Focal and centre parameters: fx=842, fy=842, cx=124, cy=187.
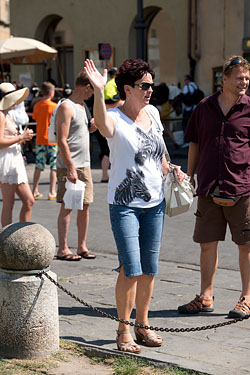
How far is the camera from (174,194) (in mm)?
Result: 5707

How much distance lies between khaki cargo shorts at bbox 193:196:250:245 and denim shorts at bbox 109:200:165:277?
892 mm

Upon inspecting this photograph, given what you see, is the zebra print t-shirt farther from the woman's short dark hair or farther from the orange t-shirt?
the orange t-shirt

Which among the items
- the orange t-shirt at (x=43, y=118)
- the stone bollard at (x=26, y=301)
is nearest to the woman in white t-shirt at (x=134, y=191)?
the stone bollard at (x=26, y=301)

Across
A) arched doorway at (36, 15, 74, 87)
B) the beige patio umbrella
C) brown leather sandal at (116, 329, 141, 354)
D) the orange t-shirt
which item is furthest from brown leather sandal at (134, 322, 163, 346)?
arched doorway at (36, 15, 74, 87)

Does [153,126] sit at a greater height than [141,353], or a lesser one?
greater

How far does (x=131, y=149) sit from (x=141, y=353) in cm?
Result: 128

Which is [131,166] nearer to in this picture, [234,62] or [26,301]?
[26,301]

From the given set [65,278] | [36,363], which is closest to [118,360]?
[36,363]

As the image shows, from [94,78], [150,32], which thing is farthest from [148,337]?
[150,32]

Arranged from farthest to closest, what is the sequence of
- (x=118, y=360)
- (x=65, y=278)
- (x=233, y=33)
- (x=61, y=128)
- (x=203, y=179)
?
(x=233, y=33) → (x=61, y=128) → (x=65, y=278) → (x=203, y=179) → (x=118, y=360)

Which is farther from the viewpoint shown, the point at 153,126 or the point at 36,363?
the point at 153,126

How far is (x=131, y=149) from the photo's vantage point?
5.34 meters

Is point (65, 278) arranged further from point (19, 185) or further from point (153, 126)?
point (153, 126)

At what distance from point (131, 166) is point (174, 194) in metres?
0.49
